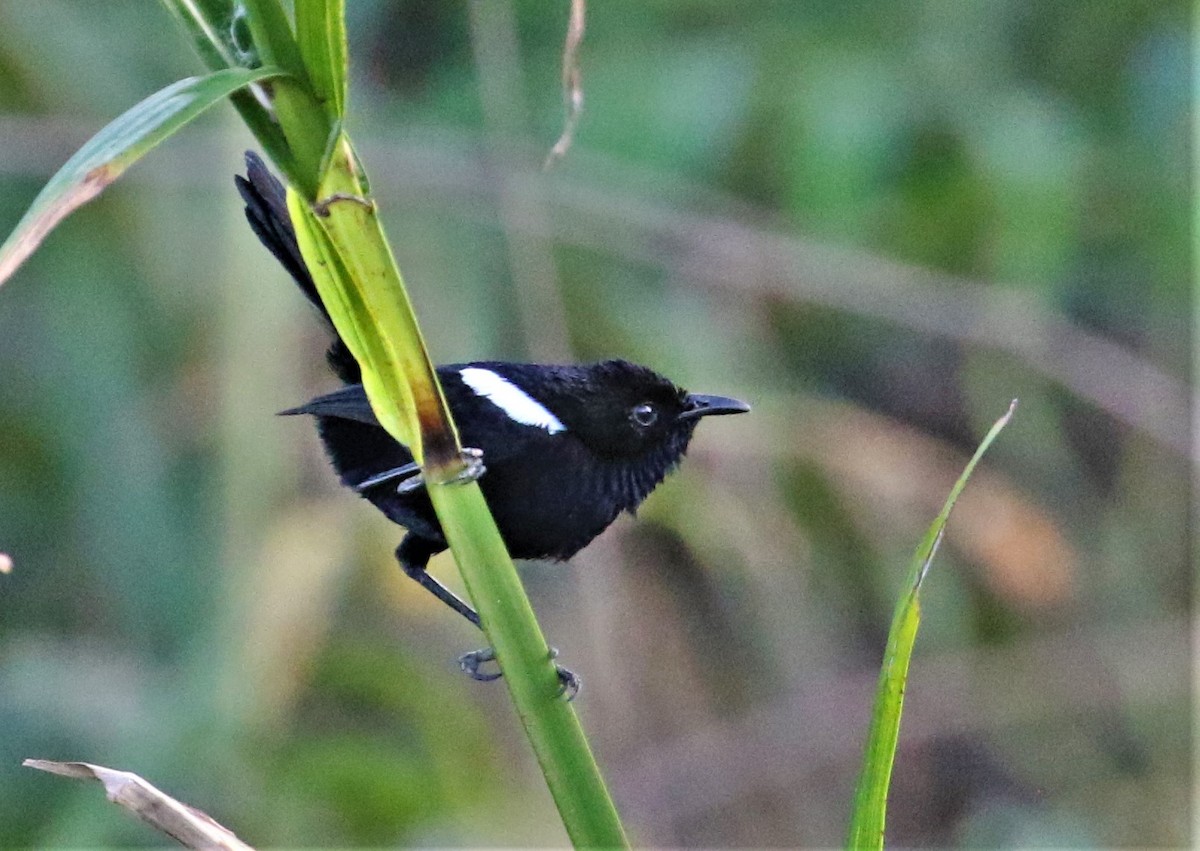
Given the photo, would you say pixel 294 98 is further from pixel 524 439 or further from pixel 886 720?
pixel 524 439

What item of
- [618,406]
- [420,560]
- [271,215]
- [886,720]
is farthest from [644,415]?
[886,720]

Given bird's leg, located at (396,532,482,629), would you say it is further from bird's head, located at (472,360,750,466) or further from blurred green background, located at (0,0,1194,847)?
blurred green background, located at (0,0,1194,847)

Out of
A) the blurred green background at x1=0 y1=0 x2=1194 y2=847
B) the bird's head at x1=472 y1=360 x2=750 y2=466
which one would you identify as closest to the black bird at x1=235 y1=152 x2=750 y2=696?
the bird's head at x1=472 y1=360 x2=750 y2=466

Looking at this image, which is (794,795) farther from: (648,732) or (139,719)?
(139,719)

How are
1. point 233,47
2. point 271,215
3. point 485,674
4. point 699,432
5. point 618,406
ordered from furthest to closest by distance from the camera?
point 699,432 → point 618,406 → point 485,674 → point 271,215 → point 233,47

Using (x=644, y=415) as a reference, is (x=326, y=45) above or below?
below

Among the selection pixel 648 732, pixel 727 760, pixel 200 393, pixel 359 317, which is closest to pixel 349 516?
pixel 200 393

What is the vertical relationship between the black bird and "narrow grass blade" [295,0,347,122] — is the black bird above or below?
above
